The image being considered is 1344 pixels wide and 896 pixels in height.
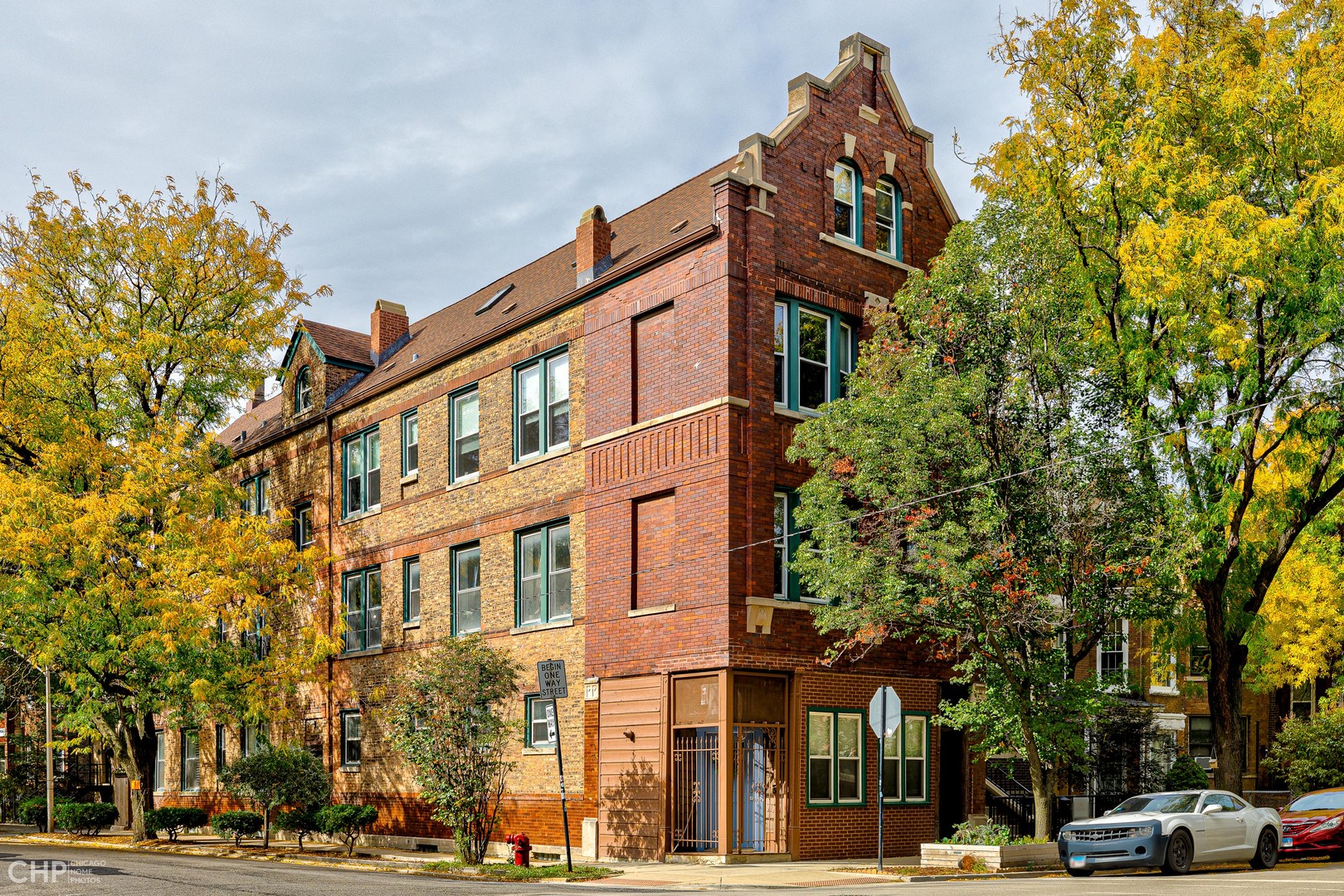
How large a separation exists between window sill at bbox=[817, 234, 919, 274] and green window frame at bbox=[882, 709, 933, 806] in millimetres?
9032

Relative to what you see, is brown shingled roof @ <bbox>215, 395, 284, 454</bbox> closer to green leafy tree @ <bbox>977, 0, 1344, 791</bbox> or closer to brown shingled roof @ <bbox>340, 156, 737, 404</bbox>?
brown shingled roof @ <bbox>340, 156, 737, 404</bbox>

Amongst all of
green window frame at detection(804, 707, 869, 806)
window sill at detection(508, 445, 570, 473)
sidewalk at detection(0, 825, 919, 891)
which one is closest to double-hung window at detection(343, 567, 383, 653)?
sidewalk at detection(0, 825, 919, 891)

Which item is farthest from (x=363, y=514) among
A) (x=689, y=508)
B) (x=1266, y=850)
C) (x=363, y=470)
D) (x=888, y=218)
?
(x=1266, y=850)

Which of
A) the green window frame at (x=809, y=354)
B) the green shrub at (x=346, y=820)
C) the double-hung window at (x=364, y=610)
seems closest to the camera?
the green window frame at (x=809, y=354)

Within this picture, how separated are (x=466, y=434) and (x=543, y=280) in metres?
4.16

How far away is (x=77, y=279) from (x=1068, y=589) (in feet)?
79.1

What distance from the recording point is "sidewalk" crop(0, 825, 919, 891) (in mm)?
19719

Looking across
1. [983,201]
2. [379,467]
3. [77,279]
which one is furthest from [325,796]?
[983,201]

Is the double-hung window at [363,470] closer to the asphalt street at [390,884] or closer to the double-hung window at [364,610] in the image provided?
the double-hung window at [364,610]

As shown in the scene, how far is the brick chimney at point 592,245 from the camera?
27.9 meters

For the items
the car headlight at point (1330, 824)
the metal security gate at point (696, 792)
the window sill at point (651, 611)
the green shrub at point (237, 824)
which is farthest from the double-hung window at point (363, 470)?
the car headlight at point (1330, 824)

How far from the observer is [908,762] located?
26219 mm

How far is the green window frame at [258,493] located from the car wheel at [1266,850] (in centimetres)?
2769

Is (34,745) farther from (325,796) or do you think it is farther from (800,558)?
(800,558)
